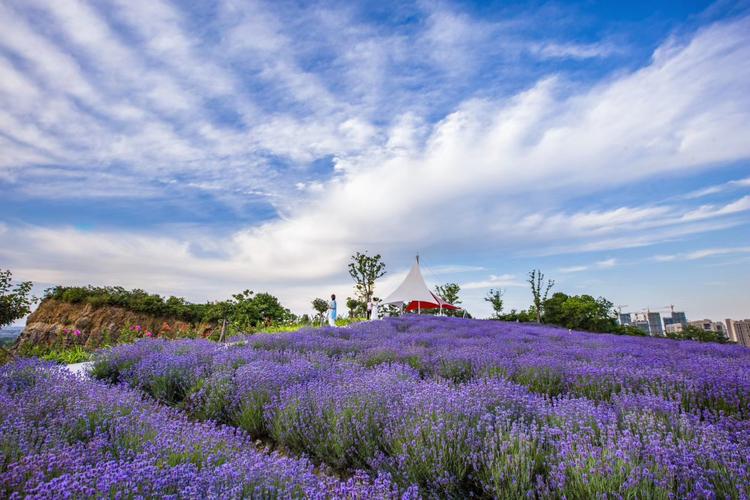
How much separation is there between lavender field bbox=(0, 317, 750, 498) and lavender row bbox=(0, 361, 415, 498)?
1 cm

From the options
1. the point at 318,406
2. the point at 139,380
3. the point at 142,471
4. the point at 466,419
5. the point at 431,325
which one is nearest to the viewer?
the point at 142,471

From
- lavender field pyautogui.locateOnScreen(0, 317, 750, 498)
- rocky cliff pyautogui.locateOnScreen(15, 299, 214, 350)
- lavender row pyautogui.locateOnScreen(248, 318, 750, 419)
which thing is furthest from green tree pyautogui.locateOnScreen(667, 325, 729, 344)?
rocky cliff pyautogui.locateOnScreen(15, 299, 214, 350)

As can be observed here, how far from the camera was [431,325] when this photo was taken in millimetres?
10281

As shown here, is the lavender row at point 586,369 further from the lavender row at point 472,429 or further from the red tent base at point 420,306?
the red tent base at point 420,306

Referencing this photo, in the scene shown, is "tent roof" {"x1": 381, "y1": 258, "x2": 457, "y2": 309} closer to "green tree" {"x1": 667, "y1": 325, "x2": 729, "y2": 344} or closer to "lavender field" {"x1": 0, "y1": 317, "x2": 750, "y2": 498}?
"green tree" {"x1": 667, "y1": 325, "x2": 729, "y2": 344}

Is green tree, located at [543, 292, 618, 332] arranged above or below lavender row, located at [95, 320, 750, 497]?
above

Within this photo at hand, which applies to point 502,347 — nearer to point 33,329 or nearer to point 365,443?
point 365,443

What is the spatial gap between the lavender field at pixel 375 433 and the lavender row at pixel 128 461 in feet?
0.03

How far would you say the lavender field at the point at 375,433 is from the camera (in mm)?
1757

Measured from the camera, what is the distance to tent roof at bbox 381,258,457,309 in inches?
808

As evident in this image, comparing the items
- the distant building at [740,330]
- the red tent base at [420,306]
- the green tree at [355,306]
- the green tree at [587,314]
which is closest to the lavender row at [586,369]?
the green tree at [587,314]

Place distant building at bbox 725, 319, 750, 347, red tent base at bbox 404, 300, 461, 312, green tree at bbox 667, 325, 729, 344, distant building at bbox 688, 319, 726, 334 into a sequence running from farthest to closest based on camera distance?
distant building at bbox 725, 319, 750, 347 → red tent base at bbox 404, 300, 461, 312 → distant building at bbox 688, 319, 726, 334 → green tree at bbox 667, 325, 729, 344

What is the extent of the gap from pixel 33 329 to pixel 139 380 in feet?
39.4

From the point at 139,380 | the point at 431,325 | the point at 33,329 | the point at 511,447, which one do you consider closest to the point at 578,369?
the point at 511,447
